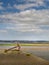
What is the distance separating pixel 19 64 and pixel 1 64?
76.4 inches

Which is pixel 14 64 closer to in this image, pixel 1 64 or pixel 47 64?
pixel 1 64

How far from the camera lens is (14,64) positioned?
25.4 meters

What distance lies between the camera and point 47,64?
25.5 m

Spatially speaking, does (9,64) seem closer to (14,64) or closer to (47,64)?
(14,64)

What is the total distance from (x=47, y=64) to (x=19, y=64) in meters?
3.02

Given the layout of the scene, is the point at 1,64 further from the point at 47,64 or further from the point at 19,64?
the point at 47,64

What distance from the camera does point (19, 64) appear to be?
25500 mm

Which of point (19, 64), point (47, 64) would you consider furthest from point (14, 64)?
point (47, 64)

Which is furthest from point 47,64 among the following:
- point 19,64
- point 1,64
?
point 1,64

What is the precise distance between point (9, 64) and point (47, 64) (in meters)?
4.11

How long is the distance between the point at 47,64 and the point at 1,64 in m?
4.96

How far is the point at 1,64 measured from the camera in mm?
25438

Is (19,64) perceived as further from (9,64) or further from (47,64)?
(47,64)

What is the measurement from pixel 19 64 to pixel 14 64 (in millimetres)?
541
